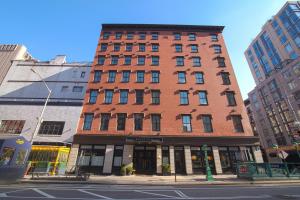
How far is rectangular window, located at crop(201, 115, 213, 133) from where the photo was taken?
73.0 feet

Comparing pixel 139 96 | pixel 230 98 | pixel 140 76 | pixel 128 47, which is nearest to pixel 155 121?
pixel 139 96

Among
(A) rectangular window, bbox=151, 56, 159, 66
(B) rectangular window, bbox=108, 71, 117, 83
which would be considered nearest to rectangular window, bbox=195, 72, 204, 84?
(A) rectangular window, bbox=151, 56, 159, 66

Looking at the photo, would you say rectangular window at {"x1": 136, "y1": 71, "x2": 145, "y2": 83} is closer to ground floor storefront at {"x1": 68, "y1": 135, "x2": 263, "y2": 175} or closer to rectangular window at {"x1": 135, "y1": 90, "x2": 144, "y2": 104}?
rectangular window at {"x1": 135, "y1": 90, "x2": 144, "y2": 104}

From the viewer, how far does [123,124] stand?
73.9 feet

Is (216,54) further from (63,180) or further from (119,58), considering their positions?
(63,180)

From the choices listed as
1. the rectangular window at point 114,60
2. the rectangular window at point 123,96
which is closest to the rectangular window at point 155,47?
the rectangular window at point 114,60

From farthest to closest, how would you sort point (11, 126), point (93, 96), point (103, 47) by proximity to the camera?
point (103, 47), point (93, 96), point (11, 126)

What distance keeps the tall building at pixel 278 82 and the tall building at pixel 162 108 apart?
29.4m

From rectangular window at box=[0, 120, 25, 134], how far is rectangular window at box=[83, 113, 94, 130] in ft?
28.7

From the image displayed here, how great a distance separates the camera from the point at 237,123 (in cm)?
2288

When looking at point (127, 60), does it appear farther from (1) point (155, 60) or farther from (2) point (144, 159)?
(2) point (144, 159)

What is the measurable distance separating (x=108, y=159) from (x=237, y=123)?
18.0 meters

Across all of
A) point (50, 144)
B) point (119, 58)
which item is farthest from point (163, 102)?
point (50, 144)

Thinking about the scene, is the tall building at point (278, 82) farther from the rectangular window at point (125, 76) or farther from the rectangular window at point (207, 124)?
the rectangular window at point (125, 76)
